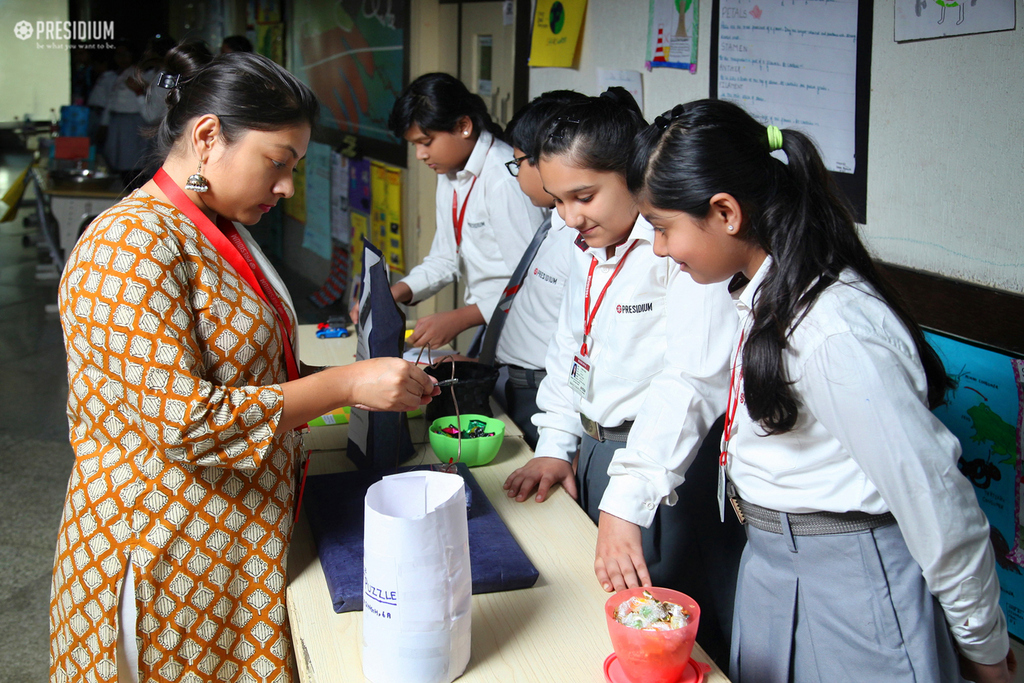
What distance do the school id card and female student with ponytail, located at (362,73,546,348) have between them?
31.5 inches

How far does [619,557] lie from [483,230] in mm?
1567

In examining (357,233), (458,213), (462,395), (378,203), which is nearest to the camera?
(462,395)

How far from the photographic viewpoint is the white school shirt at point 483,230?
2465 mm

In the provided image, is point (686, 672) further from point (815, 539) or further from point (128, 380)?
point (128, 380)

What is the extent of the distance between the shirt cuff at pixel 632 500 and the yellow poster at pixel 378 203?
3848mm

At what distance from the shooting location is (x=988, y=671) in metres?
1.17

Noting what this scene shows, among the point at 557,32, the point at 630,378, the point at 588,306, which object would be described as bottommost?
the point at 630,378

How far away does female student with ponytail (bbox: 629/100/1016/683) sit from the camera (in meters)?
1.02

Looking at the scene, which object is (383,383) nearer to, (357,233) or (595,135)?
(595,135)

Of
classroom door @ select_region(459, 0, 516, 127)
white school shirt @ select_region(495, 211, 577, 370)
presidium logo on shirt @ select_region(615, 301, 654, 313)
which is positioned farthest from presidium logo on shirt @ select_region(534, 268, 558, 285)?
classroom door @ select_region(459, 0, 516, 127)

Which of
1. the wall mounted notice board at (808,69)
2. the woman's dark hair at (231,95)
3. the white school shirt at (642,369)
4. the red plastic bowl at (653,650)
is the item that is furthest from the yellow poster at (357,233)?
the red plastic bowl at (653,650)

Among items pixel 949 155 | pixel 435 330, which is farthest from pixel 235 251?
pixel 949 155

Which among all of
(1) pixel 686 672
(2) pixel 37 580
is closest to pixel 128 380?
(1) pixel 686 672

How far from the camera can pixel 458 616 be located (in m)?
1.02
